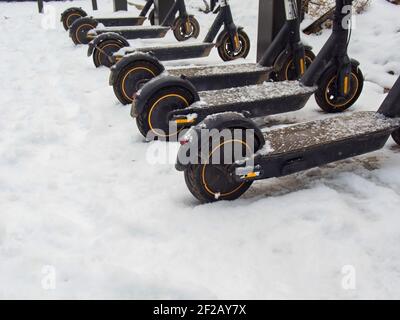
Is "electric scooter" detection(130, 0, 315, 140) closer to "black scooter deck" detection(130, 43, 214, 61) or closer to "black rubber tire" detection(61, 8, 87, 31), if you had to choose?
"black scooter deck" detection(130, 43, 214, 61)

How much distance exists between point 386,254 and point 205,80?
292 cm

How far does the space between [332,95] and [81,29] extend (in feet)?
18.1

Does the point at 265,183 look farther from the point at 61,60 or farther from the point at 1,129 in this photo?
the point at 61,60

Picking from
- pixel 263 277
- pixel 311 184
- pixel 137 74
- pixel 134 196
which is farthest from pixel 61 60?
pixel 263 277

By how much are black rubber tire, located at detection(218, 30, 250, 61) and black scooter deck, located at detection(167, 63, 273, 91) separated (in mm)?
1609

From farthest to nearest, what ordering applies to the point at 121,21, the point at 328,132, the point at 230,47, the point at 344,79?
1. the point at 121,21
2. the point at 230,47
3. the point at 344,79
4. the point at 328,132

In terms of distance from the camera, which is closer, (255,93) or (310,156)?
(310,156)

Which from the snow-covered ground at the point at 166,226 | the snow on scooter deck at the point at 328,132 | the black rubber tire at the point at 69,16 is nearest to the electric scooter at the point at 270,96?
the snow-covered ground at the point at 166,226

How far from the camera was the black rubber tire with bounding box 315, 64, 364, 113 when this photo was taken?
4121mm

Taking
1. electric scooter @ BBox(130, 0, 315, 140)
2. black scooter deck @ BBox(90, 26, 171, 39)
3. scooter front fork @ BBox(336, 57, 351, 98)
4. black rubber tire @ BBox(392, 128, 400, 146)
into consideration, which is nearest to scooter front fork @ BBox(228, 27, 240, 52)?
electric scooter @ BBox(130, 0, 315, 140)

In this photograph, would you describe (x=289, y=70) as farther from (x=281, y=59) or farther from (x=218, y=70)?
(x=218, y=70)

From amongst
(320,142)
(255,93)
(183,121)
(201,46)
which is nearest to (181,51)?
(201,46)

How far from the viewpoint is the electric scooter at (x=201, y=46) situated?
5.98 meters

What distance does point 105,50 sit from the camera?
6090 millimetres
